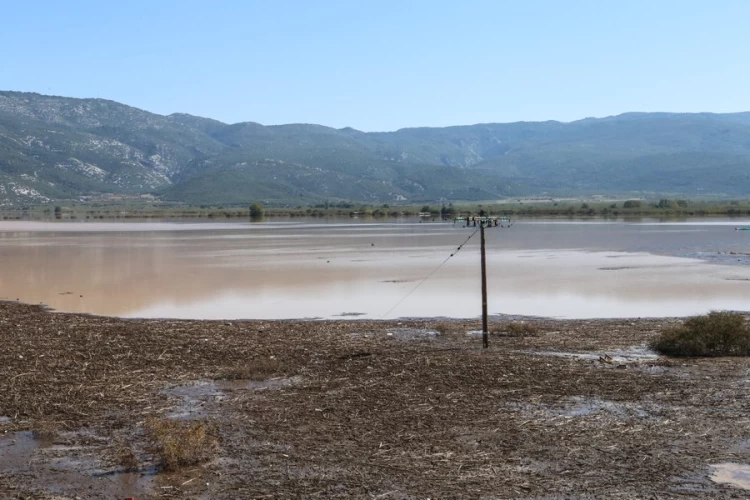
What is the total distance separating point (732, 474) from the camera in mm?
8547

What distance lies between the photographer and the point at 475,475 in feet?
28.2

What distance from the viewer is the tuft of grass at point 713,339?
1499 centimetres

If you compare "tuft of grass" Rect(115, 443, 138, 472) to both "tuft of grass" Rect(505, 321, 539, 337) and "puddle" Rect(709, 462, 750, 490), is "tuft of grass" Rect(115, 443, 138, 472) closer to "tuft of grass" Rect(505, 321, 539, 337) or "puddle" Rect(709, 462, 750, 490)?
"puddle" Rect(709, 462, 750, 490)

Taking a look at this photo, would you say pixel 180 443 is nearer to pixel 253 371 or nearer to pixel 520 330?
pixel 253 371

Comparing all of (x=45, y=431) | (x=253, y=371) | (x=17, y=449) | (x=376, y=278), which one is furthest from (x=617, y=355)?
(x=376, y=278)

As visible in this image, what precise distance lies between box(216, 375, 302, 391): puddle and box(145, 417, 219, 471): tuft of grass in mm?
2591

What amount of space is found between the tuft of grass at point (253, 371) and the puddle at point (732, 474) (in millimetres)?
7013

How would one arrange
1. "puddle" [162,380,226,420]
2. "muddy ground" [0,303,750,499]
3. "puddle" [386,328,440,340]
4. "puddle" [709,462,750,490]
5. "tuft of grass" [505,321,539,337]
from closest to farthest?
1. "puddle" [709,462,750,490]
2. "muddy ground" [0,303,750,499]
3. "puddle" [162,380,226,420]
4. "tuft of grass" [505,321,539,337]
5. "puddle" [386,328,440,340]

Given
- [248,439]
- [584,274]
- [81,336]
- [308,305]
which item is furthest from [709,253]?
[248,439]

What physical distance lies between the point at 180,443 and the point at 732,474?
5.74 meters

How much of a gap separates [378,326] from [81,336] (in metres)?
6.39

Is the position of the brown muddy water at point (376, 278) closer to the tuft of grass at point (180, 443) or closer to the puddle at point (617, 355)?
the puddle at point (617, 355)

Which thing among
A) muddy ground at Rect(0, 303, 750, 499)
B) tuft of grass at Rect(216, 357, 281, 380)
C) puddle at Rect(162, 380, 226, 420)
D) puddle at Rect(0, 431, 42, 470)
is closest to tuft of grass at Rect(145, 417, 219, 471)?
muddy ground at Rect(0, 303, 750, 499)

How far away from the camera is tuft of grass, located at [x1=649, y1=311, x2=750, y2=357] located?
49.2 feet
